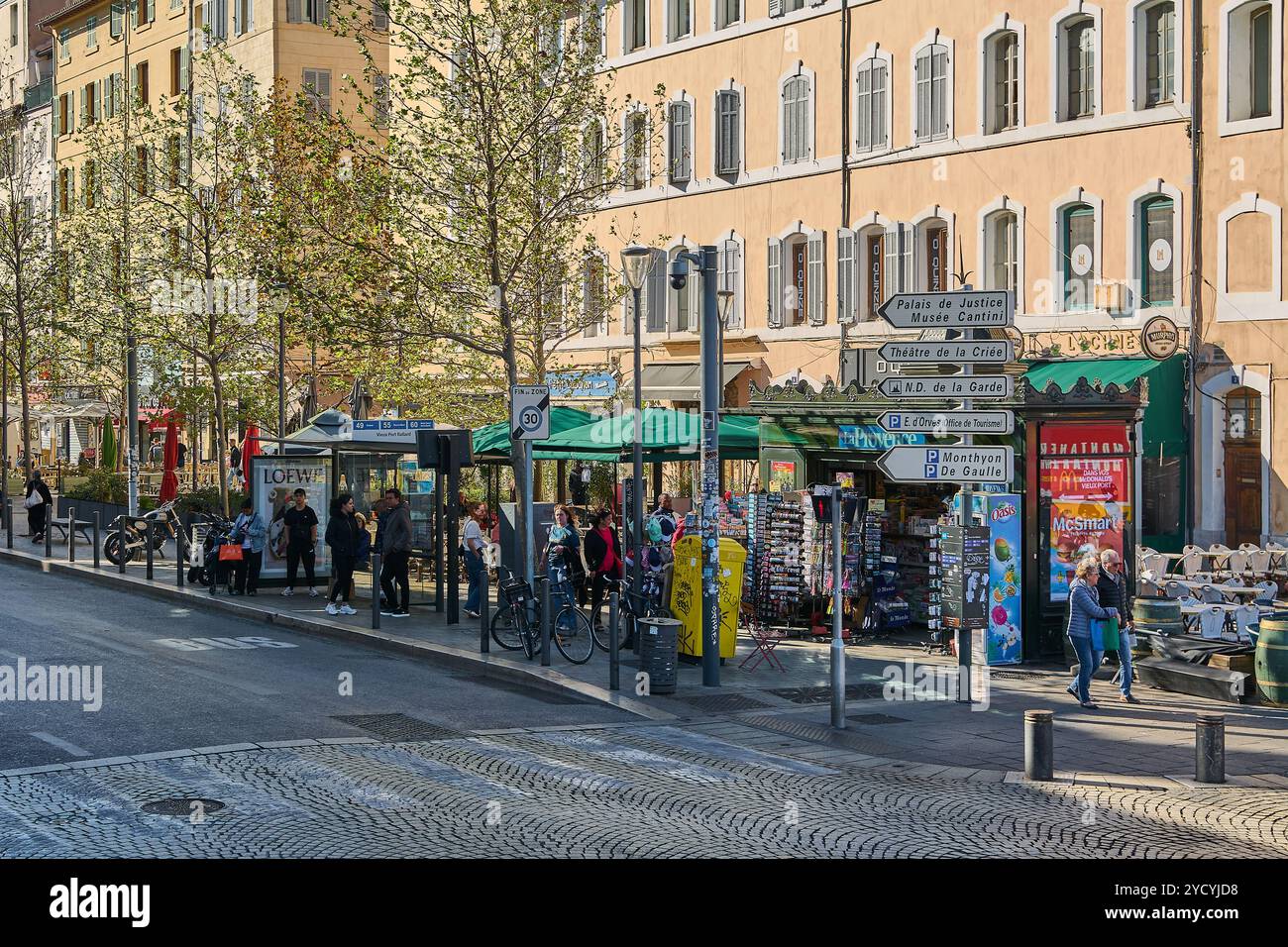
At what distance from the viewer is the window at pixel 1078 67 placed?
97.3 ft

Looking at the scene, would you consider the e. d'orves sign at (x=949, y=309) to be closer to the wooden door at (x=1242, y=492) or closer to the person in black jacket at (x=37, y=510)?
the wooden door at (x=1242, y=492)

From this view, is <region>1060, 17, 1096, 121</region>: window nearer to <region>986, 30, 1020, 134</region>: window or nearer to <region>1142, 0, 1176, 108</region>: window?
<region>1142, 0, 1176, 108</region>: window

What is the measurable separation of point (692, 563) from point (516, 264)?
790cm

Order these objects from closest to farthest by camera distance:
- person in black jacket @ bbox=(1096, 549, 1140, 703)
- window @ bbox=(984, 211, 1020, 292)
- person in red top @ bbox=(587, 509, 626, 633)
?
person in black jacket @ bbox=(1096, 549, 1140, 703)
person in red top @ bbox=(587, 509, 626, 633)
window @ bbox=(984, 211, 1020, 292)

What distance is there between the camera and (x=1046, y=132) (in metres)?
30.3

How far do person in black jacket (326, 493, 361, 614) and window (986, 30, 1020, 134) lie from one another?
15.5 meters

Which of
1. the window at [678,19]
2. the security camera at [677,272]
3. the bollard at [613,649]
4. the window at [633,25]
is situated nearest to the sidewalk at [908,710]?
the bollard at [613,649]

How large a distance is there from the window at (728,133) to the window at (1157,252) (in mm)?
10869

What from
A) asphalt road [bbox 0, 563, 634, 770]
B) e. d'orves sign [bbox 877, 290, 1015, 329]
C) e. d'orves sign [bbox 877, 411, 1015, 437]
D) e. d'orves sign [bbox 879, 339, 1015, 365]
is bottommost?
asphalt road [bbox 0, 563, 634, 770]

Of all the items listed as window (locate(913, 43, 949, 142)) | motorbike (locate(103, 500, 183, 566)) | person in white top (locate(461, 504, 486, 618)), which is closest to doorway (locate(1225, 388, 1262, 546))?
window (locate(913, 43, 949, 142))

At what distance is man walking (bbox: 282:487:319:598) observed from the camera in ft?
81.7

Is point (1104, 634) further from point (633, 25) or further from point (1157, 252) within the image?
point (633, 25)

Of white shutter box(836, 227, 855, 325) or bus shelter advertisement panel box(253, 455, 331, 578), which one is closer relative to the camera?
bus shelter advertisement panel box(253, 455, 331, 578)

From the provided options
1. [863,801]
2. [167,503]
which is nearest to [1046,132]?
[167,503]
